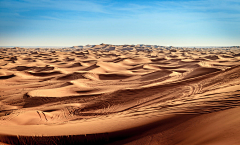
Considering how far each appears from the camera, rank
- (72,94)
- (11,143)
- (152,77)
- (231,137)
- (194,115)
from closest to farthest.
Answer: (231,137), (11,143), (194,115), (72,94), (152,77)

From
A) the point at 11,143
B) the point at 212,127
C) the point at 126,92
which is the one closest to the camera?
the point at 212,127

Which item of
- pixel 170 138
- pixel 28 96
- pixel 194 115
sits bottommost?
pixel 28 96

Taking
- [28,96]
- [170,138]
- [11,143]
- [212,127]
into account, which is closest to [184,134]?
[170,138]

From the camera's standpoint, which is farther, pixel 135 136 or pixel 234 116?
pixel 135 136

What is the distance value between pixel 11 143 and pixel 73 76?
24.6 ft

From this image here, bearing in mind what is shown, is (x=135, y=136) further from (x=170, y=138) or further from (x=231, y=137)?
(x=231, y=137)

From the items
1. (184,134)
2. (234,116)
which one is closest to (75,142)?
(184,134)

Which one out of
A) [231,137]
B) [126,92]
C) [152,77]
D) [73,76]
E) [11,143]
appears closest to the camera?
[231,137]

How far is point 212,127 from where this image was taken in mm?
2793

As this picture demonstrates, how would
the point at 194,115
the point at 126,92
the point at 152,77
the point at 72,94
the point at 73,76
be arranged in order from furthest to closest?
the point at 73,76 < the point at 152,77 < the point at 72,94 < the point at 126,92 < the point at 194,115

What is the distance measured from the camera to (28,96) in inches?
264

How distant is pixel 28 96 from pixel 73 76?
396 cm

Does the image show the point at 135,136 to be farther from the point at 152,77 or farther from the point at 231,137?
the point at 152,77

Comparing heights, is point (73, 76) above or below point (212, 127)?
below
